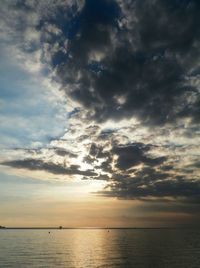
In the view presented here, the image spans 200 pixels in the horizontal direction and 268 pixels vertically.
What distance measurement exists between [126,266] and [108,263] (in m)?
7.71

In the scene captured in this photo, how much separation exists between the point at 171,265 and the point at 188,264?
18.7 feet

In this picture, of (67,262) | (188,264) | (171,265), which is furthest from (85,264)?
(188,264)

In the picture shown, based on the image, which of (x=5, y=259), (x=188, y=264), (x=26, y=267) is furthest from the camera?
(x=5, y=259)

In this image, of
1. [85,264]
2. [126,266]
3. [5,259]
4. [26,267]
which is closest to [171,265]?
[126,266]

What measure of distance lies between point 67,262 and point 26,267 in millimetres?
13984

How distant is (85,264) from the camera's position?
8025 cm

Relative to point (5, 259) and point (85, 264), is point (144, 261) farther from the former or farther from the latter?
point (5, 259)

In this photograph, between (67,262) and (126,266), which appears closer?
(126,266)

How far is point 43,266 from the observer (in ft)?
245

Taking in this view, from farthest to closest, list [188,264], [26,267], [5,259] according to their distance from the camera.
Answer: [5,259] → [188,264] → [26,267]

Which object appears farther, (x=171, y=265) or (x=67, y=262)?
(x=67, y=262)

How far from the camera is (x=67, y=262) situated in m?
83.3

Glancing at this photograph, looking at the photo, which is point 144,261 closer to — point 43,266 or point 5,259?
point 43,266

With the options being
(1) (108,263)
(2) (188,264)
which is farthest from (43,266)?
(2) (188,264)
